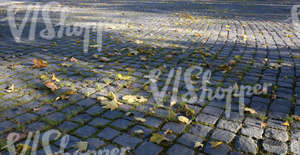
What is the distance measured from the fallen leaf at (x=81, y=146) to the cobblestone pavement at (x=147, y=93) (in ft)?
0.13

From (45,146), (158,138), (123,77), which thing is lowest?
(45,146)

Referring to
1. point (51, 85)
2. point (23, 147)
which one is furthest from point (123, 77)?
point (23, 147)

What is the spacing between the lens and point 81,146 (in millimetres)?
2150

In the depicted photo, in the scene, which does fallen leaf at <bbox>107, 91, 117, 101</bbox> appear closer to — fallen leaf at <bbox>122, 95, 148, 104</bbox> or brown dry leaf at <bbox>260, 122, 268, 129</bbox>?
fallen leaf at <bbox>122, 95, 148, 104</bbox>

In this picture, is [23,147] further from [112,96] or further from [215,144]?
[215,144]

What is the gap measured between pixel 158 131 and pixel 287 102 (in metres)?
1.71

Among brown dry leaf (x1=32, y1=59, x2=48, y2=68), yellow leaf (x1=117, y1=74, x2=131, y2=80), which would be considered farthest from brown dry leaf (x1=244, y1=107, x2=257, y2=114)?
brown dry leaf (x1=32, y1=59, x2=48, y2=68)

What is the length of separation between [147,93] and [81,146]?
4.17 feet

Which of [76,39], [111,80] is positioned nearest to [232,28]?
[76,39]

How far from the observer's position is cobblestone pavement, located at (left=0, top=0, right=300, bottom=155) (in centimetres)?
228

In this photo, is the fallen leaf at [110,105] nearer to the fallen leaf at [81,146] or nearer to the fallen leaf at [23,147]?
the fallen leaf at [81,146]

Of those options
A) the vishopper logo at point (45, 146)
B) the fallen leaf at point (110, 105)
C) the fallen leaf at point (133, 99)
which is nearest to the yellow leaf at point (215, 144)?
the vishopper logo at point (45, 146)

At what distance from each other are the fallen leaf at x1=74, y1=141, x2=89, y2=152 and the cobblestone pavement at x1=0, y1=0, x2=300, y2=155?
0.13ft

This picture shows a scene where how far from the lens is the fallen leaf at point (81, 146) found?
2129 millimetres
